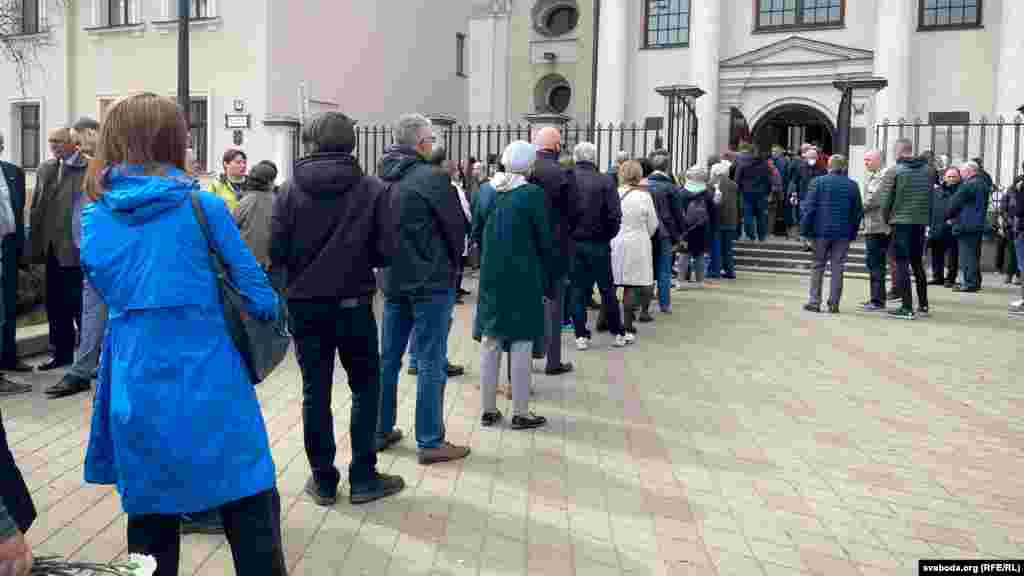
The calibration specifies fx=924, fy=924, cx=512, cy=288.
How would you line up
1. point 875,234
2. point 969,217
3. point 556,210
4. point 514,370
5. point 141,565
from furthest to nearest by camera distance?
point 969,217, point 875,234, point 556,210, point 514,370, point 141,565

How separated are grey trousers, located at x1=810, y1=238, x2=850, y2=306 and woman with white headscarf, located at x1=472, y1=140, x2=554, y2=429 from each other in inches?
271

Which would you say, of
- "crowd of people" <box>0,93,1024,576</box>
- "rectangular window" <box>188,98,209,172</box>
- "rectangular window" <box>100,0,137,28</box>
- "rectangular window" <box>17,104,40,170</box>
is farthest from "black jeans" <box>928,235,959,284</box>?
"rectangular window" <box>17,104,40,170</box>

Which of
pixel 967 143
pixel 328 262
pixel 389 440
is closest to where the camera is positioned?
pixel 328 262

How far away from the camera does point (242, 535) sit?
9.36 ft

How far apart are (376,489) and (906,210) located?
8876mm

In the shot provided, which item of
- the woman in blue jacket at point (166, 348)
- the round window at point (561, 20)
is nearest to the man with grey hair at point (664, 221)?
the woman in blue jacket at point (166, 348)

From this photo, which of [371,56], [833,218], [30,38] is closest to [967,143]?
[833,218]

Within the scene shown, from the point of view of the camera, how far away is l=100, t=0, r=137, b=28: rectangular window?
22.9 m

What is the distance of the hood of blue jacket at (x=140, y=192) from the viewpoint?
2.77 meters

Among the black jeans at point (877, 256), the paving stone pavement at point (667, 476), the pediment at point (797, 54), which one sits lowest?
the paving stone pavement at point (667, 476)

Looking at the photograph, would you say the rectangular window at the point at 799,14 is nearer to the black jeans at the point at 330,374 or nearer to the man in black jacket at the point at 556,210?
the man in black jacket at the point at 556,210

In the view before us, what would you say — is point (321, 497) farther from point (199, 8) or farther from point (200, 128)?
point (199, 8)

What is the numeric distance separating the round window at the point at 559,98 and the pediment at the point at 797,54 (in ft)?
21.4

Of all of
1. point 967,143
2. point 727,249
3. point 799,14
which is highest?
point 799,14
